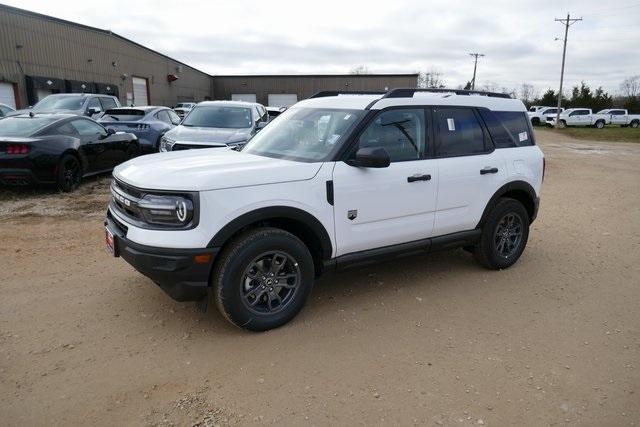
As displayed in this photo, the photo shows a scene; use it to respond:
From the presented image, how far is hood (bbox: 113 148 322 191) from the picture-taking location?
3.39 m

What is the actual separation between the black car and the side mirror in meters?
6.23

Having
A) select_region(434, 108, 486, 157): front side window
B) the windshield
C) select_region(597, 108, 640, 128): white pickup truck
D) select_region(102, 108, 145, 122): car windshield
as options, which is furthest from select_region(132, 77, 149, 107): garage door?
select_region(597, 108, 640, 128): white pickup truck

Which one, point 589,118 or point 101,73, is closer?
point 101,73

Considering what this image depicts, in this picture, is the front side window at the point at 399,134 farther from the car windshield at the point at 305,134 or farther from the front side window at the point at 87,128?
the front side window at the point at 87,128

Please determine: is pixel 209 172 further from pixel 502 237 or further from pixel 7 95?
pixel 7 95

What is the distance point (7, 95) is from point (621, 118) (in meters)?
47.7

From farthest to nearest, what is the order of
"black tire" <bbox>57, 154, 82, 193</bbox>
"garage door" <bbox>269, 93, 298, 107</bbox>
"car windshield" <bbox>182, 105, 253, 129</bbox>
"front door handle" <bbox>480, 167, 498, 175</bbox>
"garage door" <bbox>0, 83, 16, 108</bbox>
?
1. "garage door" <bbox>269, 93, 298, 107</bbox>
2. "garage door" <bbox>0, 83, 16, 108</bbox>
3. "car windshield" <bbox>182, 105, 253, 129</bbox>
4. "black tire" <bbox>57, 154, 82, 193</bbox>
5. "front door handle" <bbox>480, 167, 498, 175</bbox>

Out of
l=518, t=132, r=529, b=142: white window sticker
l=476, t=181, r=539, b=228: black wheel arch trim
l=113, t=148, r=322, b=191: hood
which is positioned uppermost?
l=518, t=132, r=529, b=142: white window sticker

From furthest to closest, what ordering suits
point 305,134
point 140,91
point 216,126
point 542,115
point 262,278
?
point 542,115 < point 140,91 < point 216,126 < point 305,134 < point 262,278

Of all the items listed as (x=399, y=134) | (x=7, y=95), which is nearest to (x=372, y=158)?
(x=399, y=134)

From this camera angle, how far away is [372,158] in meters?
3.80

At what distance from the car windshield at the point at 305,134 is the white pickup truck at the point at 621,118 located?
47442 mm

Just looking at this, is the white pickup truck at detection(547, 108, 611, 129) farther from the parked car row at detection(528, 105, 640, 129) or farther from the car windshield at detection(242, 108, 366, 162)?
the car windshield at detection(242, 108, 366, 162)

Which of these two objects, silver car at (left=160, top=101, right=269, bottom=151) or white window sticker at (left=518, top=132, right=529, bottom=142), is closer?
white window sticker at (left=518, top=132, right=529, bottom=142)
